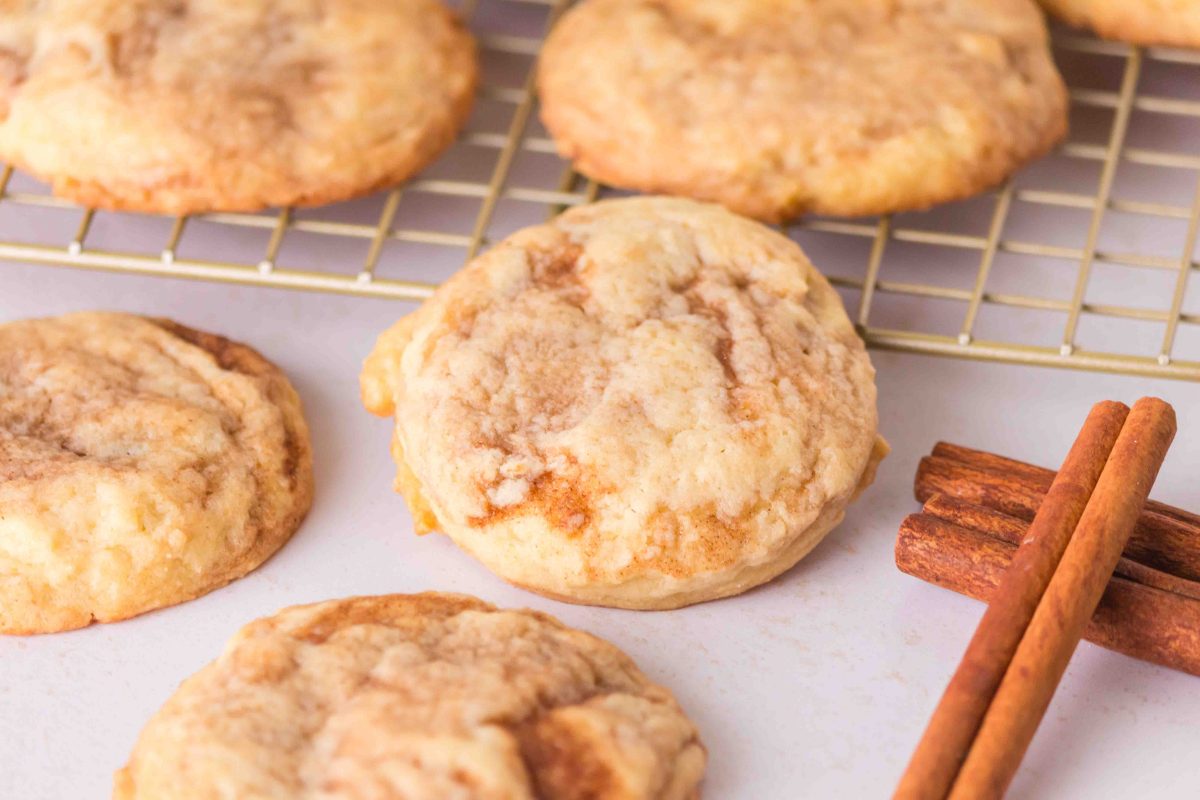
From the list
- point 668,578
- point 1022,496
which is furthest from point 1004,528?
point 668,578

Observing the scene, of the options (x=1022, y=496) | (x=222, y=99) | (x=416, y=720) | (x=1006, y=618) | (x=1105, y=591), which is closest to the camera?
(x=416, y=720)

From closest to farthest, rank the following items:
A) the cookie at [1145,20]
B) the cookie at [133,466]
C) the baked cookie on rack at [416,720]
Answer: the baked cookie on rack at [416,720], the cookie at [133,466], the cookie at [1145,20]

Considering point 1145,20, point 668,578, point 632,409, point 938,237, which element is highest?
point 1145,20

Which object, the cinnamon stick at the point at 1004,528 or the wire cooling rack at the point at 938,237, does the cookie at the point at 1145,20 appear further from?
the cinnamon stick at the point at 1004,528

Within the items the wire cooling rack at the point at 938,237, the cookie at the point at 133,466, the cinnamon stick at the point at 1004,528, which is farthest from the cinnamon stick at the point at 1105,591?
the cookie at the point at 133,466

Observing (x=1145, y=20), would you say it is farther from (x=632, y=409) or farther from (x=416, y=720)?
(x=416, y=720)

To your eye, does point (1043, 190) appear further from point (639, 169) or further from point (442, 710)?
point (442, 710)
